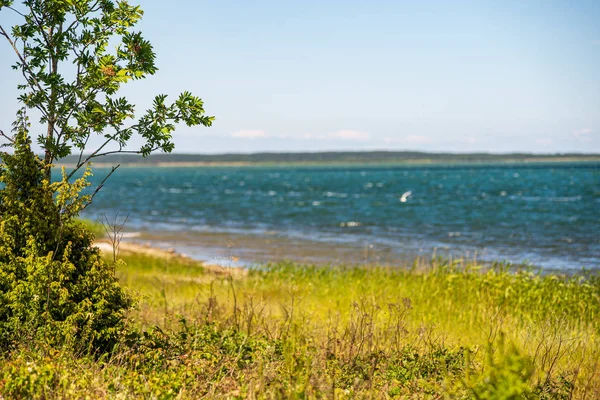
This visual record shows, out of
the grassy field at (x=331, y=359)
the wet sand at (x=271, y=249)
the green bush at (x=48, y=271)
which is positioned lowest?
the wet sand at (x=271, y=249)

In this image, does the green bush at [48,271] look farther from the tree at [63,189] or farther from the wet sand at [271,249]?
the wet sand at [271,249]

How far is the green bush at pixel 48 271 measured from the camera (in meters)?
6.00

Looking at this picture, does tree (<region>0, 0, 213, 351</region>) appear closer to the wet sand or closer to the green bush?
the green bush

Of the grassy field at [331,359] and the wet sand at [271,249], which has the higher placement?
the grassy field at [331,359]

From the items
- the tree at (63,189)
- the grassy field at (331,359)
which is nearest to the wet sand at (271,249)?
the grassy field at (331,359)

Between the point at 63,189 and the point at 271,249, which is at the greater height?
the point at 63,189

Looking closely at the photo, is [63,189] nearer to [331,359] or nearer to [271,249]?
[331,359]

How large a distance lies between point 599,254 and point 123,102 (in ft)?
84.0

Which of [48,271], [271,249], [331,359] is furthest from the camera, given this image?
[271,249]

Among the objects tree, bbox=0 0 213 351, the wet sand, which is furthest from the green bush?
the wet sand

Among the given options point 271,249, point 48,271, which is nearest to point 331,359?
point 48,271

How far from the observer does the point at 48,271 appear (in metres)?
6.03

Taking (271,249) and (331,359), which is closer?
(331,359)

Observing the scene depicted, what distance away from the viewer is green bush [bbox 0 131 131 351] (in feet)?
19.7
